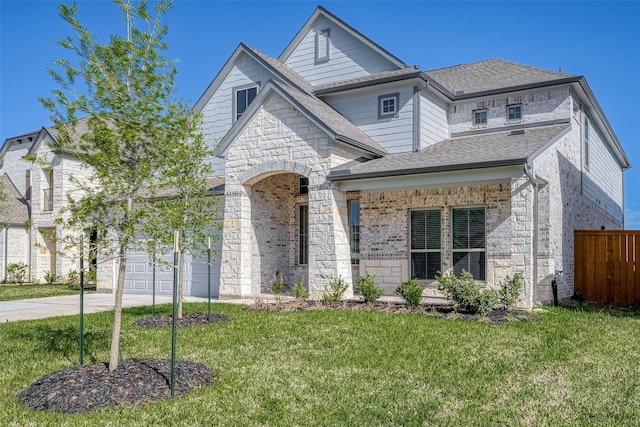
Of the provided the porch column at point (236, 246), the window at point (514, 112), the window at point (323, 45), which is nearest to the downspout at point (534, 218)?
the window at point (514, 112)

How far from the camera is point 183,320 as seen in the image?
1130 cm

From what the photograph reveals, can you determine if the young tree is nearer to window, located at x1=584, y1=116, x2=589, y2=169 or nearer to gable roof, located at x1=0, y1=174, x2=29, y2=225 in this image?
window, located at x1=584, y1=116, x2=589, y2=169

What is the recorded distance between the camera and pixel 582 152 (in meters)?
18.0

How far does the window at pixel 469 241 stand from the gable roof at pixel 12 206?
2113 cm

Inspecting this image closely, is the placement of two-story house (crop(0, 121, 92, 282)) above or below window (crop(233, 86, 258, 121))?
below

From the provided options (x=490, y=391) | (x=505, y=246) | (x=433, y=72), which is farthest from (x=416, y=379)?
(x=433, y=72)

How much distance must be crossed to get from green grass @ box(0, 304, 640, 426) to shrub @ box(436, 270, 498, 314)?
0.83m

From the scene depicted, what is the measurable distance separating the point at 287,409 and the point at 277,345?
10.4 feet

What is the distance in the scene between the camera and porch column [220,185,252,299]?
15.8 meters

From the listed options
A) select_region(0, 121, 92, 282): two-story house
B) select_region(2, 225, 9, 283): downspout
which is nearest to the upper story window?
select_region(0, 121, 92, 282): two-story house

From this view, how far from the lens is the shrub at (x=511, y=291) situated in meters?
11.7

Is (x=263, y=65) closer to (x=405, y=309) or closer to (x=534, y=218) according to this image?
(x=405, y=309)

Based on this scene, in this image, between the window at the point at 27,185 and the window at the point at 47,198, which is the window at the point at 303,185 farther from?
the window at the point at 27,185

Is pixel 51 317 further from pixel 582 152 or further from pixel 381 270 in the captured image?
pixel 582 152
